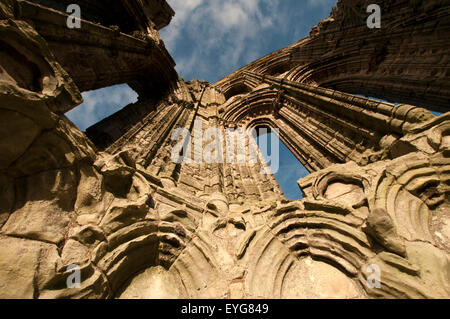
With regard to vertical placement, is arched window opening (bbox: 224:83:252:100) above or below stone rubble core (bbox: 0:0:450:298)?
above

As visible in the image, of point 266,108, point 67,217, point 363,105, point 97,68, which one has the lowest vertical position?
point 67,217

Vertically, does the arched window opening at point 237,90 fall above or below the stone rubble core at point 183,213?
above

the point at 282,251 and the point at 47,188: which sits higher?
the point at 47,188

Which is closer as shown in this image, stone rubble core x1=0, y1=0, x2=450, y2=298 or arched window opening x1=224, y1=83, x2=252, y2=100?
stone rubble core x1=0, y1=0, x2=450, y2=298

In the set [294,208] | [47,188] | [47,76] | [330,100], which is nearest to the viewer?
[47,188]

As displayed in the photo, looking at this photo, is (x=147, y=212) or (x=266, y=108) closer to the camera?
(x=147, y=212)

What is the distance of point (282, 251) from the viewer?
3.24 m

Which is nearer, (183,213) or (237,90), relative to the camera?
(183,213)

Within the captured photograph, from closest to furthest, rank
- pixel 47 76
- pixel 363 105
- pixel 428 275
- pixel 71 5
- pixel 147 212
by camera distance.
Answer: pixel 428 275 < pixel 47 76 < pixel 147 212 < pixel 363 105 < pixel 71 5

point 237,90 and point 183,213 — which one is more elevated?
point 237,90

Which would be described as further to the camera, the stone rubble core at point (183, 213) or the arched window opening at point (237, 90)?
the arched window opening at point (237, 90)

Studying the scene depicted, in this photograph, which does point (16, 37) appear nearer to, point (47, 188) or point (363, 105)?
point (47, 188)

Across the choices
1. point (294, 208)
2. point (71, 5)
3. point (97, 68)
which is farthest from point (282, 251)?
point (71, 5)

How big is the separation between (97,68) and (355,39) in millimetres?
11466
